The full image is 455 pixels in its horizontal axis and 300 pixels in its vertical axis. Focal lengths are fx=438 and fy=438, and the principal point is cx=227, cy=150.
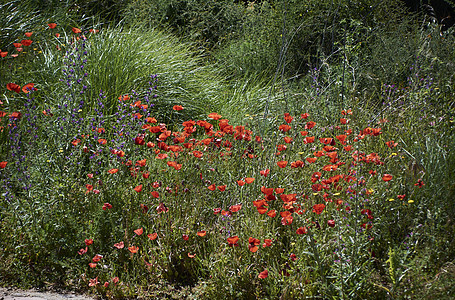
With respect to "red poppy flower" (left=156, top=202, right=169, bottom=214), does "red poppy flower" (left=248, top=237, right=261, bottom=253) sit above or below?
above

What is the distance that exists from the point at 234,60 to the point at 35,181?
4.17 meters

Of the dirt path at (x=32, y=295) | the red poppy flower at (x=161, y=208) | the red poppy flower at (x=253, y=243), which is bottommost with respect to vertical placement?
the dirt path at (x=32, y=295)

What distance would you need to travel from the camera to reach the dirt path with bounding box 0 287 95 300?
2.63 m

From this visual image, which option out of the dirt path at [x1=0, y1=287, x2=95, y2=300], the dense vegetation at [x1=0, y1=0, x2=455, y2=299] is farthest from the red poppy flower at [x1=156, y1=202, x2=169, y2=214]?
the dirt path at [x1=0, y1=287, x2=95, y2=300]

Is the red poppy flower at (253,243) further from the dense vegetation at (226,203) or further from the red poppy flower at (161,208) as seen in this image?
the red poppy flower at (161,208)

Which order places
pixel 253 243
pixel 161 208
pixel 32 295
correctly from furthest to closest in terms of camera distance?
pixel 161 208, pixel 32 295, pixel 253 243

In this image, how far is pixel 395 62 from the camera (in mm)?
5223

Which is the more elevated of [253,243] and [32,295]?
[253,243]

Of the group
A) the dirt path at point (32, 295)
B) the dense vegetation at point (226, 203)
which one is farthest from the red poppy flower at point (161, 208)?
the dirt path at point (32, 295)

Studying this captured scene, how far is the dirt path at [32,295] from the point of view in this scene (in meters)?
2.63

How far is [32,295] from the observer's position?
8.73 ft

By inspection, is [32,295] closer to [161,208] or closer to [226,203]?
[161,208]

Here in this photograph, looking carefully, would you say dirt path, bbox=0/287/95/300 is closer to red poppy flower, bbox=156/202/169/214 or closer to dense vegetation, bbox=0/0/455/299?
dense vegetation, bbox=0/0/455/299

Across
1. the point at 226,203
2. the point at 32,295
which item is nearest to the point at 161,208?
the point at 226,203
